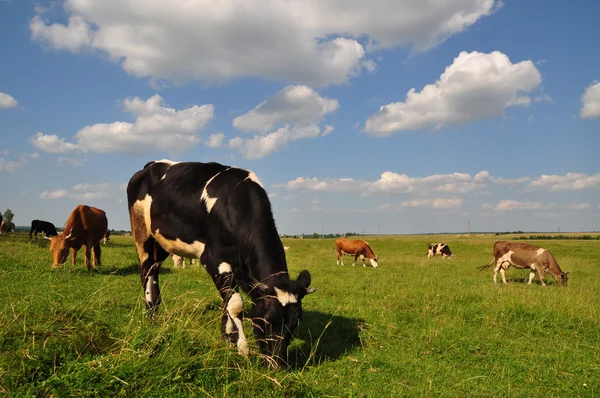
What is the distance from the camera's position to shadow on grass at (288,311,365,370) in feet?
19.7

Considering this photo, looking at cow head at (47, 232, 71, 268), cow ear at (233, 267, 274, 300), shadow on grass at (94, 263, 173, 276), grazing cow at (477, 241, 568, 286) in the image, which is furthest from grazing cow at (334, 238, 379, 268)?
cow ear at (233, 267, 274, 300)

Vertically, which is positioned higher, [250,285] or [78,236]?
[78,236]

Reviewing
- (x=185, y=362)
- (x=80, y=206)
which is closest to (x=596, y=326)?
(x=185, y=362)

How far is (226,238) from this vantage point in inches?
252

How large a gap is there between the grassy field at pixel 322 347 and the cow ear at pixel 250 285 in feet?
2.03

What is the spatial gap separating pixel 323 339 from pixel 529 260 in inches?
613

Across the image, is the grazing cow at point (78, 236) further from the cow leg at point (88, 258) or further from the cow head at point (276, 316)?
the cow head at point (276, 316)

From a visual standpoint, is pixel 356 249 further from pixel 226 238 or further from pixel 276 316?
pixel 276 316

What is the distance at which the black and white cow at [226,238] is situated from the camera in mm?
5381

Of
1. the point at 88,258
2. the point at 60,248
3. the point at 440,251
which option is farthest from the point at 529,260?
the point at 60,248

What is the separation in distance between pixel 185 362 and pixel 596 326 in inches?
338

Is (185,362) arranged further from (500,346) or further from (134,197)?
(500,346)

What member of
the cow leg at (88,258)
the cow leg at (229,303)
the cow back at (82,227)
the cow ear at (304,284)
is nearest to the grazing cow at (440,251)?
the cow back at (82,227)

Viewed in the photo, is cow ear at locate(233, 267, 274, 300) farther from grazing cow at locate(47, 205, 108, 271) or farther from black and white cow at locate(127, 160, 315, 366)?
grazing cow at locate(47, 205, 108, 271)
